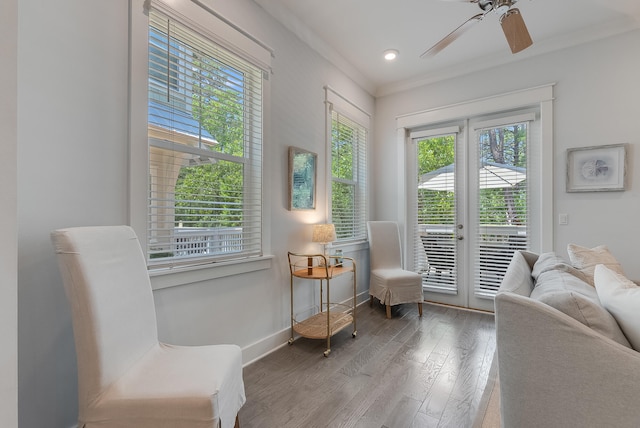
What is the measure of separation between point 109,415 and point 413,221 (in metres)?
3.67

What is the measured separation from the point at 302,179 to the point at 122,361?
202 cm

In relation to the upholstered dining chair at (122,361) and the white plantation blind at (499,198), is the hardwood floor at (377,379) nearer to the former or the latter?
the upholstered dining chair at (122,361)

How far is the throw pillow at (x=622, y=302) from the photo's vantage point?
3.18 ft

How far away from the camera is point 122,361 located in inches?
49.1

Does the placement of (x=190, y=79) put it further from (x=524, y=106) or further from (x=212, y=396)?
(x=524, y=106)

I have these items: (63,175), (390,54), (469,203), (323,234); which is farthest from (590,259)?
(63,175)

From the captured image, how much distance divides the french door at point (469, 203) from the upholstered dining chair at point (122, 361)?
3153mm

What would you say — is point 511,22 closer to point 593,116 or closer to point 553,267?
point 553,267

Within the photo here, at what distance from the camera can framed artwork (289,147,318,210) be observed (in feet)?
9.02

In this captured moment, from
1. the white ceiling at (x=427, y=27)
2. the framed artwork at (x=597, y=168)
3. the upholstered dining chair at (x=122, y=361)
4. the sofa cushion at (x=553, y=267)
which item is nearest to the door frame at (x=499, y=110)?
the framed artwork at (x=597, y=168)

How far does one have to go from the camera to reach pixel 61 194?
1.40 m

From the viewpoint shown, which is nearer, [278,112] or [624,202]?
[278,112]


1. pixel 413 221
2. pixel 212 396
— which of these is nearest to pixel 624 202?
pixel 413 221

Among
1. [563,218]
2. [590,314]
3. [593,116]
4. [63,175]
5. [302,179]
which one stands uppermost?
[593,116]
